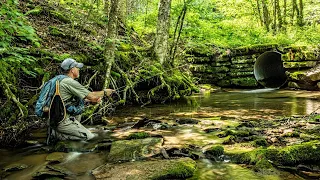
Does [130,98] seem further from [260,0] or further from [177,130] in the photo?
[260,0]

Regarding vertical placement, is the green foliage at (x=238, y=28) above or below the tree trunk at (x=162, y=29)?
above

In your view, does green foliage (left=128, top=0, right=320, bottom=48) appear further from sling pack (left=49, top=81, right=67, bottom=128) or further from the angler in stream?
sling pack (left=49, top=81, right=67, bottom=128)

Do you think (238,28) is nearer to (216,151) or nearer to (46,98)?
(216,151)

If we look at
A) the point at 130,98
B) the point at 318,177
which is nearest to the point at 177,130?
the point at 318,177

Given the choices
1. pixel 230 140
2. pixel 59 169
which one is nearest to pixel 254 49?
pixel 230 140

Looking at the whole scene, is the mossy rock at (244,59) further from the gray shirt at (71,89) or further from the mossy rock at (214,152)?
the gray shirt at (71,89)

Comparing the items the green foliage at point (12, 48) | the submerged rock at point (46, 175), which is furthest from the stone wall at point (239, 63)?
the submerged rock at point (46, 175)

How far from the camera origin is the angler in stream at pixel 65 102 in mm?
4742

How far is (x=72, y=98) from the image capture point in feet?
16.8

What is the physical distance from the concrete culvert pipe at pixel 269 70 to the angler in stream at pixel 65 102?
1454 cm

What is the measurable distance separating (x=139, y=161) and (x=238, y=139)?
1.87m

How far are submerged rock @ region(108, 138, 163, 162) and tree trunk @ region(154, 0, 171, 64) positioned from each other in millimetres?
6848

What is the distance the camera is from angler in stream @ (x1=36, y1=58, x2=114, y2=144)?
187 inches

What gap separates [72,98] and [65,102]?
0.51 feet
